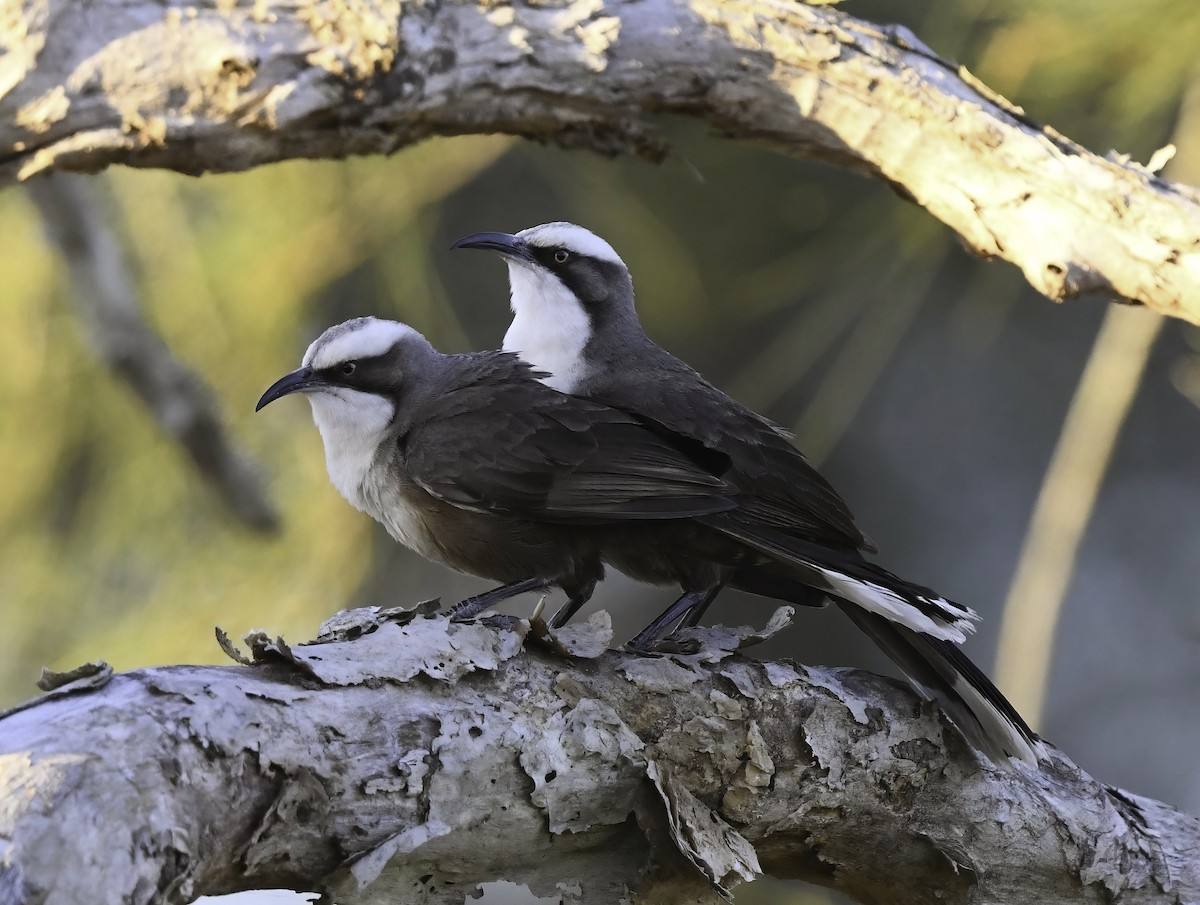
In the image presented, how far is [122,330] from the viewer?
404 centimetres

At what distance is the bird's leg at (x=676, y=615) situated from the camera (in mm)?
2754

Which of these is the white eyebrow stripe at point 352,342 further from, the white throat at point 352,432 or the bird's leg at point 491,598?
the bird's leg at point 491,598

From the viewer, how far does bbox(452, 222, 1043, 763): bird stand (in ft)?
8.23

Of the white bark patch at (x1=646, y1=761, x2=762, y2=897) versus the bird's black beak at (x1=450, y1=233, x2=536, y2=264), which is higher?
the bird's black beak at (x1=450, y1=233, x2=536, y2=264)

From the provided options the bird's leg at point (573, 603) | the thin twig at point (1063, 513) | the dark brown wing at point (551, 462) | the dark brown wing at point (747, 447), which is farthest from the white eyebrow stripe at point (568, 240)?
the thin twig at point (1063, 513)

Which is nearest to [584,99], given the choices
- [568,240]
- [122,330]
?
[568,240]

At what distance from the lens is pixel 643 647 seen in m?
2.63

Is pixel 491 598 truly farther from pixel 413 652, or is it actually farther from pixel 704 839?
pixel 704 839

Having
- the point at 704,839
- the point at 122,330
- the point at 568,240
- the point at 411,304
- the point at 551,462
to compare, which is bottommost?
the point at 122,330

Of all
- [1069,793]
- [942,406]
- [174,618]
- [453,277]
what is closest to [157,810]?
[1069,793]

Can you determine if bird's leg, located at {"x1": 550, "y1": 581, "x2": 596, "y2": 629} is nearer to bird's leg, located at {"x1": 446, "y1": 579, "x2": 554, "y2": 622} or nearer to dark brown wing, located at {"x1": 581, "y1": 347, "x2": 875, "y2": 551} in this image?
bird's leg, located at {"x1": 446, "y1": 579, "x2": 554, "y2": 622}

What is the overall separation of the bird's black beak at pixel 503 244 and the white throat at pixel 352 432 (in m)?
0.42

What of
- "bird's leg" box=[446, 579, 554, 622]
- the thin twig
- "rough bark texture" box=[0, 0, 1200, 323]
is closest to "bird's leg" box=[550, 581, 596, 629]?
"bird's leg" box=[446, 579, 554, 622]

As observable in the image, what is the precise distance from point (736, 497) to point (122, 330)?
86.5 inches
